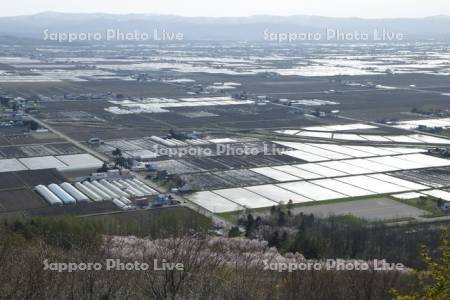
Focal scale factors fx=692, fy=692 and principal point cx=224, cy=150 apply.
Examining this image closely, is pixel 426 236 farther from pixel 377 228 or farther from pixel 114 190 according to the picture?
pixel 114 190

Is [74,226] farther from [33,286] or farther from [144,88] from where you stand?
[144,88]

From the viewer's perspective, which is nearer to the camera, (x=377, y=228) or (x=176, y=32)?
(x=377, y=228)

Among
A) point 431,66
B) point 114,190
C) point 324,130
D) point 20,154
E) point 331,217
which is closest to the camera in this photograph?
point 331,217

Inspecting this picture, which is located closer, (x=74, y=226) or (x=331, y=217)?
(x=74, y=226)

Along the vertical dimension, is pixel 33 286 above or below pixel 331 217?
above

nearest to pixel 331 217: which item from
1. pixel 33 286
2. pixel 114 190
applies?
pixel 114 190

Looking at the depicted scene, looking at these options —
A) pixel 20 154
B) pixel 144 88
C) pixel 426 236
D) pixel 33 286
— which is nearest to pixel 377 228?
pixel 426 236

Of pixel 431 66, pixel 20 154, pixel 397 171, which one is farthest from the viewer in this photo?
pixel 431 66

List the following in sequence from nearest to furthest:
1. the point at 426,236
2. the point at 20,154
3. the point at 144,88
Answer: the point at 426,236 < the point at 20,154 < the point at 144,88

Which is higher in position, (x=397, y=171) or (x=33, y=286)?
(x=33, y=286)
